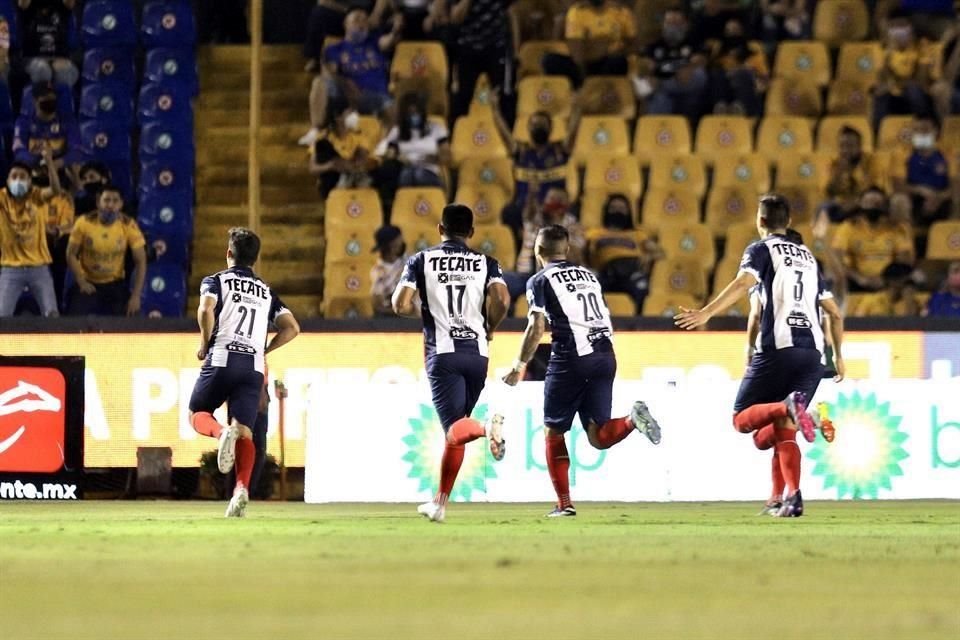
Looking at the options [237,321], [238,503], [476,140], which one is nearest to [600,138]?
[476,140]

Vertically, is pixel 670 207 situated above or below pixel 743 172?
below

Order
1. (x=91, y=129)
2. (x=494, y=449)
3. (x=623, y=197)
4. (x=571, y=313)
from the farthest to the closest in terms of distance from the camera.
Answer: (x=91, y=129)
(x=623, y=197)
(x=571, y=313)
(x=494, y=449)

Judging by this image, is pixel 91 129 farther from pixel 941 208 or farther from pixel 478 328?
pixel 478 328

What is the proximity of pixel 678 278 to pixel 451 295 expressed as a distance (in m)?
7.84

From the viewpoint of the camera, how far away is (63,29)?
23.0 meters

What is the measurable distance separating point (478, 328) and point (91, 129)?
10.7m

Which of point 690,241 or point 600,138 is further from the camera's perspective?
point 600,138

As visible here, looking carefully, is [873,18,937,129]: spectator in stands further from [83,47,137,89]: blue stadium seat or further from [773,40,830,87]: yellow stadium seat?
[83,47,137,89]: blue stadium seat

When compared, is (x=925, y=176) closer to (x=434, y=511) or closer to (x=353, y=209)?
(x=353, y=209)

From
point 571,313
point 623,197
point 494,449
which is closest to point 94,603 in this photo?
point 494,449

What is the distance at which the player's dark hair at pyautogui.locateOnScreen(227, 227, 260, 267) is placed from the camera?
13250 millimetres

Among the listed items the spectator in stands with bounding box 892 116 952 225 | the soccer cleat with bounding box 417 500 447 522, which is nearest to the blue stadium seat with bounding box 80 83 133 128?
the spectator in stands with bounding box 892 116 952 225

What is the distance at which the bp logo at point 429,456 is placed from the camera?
16.5 metres

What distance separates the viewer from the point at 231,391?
13.3 meters
